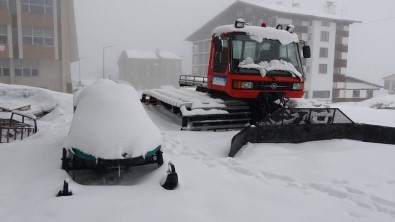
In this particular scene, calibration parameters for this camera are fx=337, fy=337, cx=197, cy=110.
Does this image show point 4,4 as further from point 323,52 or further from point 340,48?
point 340,48

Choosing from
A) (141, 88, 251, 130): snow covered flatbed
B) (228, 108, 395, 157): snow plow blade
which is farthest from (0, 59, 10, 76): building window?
(228, 108, 395, 157): snow plow blade

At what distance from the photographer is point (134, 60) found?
76.6 meters

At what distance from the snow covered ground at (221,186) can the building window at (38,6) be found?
27818mm

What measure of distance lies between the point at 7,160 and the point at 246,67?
20.4 ft

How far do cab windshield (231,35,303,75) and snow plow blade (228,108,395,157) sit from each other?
86.1 inches

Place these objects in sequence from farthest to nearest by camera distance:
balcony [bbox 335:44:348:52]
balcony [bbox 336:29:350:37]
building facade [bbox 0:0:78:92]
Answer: balcony [bbox 335:44:348:52], balcony [bbox 336:29:350:37], building facade [bbox 0:0:78:92]

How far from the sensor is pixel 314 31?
4344cm

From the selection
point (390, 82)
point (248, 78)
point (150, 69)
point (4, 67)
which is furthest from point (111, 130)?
point (390, 82)

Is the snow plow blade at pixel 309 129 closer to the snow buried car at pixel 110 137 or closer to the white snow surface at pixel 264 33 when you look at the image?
the snow buried car at pixel 110 137

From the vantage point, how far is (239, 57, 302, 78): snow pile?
30.9 feet

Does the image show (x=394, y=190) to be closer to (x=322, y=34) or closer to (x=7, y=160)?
(x=7, y=160)

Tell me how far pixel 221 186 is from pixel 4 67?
1285 inches

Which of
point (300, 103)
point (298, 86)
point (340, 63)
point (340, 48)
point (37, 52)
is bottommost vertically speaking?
point (300, 103)

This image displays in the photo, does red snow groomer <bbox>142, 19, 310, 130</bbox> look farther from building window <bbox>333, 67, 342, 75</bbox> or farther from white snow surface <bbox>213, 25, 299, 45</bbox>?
building window <bbox>333, 67, 342, 75</bbox>
